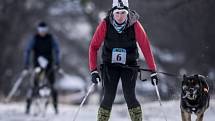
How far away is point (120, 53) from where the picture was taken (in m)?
11.1

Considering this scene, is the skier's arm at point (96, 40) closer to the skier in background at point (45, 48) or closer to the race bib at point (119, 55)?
the race bib at point (119, 55)

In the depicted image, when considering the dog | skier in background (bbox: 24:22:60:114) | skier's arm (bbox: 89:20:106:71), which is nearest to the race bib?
skier's arm (bbox: 89:20:106:71)

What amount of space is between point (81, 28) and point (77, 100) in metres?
7.30

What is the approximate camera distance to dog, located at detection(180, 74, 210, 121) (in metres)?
11.2

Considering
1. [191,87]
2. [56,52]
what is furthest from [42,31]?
[191,87]

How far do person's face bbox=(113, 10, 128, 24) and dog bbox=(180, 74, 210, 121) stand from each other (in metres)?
1.25

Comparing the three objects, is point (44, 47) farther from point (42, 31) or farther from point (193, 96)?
point (193, 96)

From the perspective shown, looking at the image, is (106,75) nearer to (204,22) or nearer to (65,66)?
(204,22)

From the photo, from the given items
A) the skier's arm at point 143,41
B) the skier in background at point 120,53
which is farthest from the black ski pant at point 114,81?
the skier's arm at point 143,41

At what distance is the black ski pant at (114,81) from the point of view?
11.1 meters

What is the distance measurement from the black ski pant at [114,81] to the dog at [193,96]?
0.76m

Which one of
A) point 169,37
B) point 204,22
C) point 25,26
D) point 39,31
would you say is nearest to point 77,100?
point 25,26

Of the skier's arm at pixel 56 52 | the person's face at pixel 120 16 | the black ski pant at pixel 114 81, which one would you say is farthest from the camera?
the skier's arm at pixel 56 52

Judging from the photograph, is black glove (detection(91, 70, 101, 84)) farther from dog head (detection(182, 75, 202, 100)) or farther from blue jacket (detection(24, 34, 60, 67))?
blue jacket (detection(24, 34, 60, 67))
